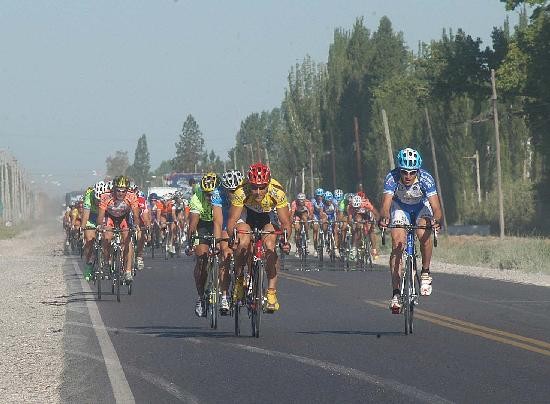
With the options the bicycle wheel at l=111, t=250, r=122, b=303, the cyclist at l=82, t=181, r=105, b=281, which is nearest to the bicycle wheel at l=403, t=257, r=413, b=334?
the bicycle wheel at l=111, t=250, r=122, b=303

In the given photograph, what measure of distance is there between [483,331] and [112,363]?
13.6 ft

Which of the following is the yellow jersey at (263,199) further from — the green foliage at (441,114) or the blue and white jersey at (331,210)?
the green foliage at (441,114)

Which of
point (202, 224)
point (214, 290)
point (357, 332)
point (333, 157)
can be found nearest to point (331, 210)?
point (202, 224)

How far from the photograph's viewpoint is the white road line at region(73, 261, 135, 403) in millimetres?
9886

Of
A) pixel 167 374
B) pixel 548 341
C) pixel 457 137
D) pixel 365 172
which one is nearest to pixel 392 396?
pixel 167 374

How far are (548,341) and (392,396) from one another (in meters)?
3.92

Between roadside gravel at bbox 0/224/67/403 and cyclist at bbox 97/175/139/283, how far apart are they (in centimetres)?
118

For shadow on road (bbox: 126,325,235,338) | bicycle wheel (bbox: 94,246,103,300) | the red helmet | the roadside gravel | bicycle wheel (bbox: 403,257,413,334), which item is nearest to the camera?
the roadside gravel

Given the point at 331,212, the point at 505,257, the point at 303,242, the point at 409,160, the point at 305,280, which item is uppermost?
the point at 409,160

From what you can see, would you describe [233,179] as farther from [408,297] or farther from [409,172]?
[408,297]

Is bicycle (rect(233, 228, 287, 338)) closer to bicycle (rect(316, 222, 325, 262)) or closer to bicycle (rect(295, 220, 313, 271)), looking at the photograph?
bicycle (rect(295, 220, 313, 271))

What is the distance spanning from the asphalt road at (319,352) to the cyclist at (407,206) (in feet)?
2.10

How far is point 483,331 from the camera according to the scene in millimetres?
14078

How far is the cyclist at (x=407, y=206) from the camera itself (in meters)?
14.0
